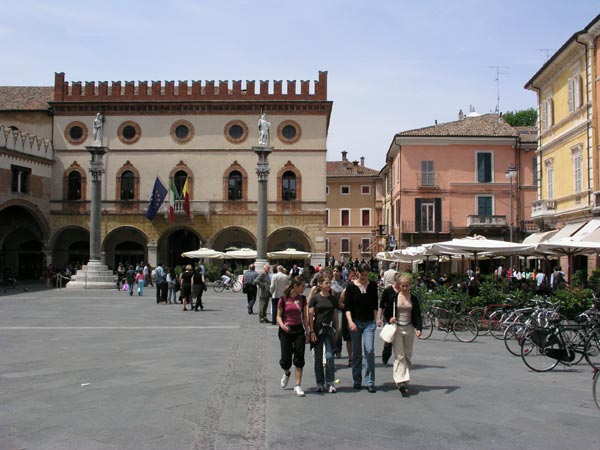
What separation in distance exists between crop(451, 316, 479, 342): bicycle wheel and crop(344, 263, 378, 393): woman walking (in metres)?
5.35

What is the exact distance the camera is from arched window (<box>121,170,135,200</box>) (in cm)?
4262

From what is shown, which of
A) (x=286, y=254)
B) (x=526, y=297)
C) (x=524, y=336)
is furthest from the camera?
(x=286, y=254)

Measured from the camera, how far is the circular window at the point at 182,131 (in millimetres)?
42406

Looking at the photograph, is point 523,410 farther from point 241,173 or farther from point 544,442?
point 241,173

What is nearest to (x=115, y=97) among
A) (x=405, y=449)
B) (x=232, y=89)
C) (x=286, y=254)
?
(x=232, y=89)

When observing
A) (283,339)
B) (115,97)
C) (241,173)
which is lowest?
(283,339)

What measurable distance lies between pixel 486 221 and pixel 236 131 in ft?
57.1

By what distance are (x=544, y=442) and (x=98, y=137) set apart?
3102cm

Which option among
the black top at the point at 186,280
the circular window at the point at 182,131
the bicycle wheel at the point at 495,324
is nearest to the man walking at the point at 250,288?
the black top at the point at 186,280

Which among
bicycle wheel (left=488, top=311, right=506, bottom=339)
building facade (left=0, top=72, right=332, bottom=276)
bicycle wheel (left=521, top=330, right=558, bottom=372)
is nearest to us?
bicycle wheel (left=521, top=330, right=558, bottom=372)

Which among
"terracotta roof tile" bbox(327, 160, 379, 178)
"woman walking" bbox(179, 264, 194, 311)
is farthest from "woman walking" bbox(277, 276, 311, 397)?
"terracotta roof tile" bbox(327, 160, 379, 178)

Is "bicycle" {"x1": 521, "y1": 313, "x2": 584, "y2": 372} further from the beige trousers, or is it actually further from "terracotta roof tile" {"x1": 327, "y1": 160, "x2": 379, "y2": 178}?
"terracotta roof tile" {"x1": 327, "y1": 160, "x2": 379, "y2": 178}

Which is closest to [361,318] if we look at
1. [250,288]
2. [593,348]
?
[593,348]

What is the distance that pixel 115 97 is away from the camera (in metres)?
42.8
